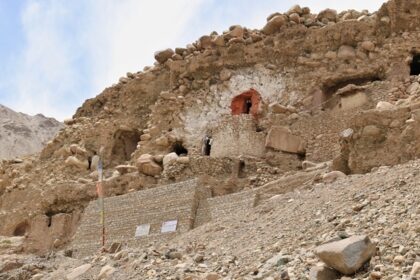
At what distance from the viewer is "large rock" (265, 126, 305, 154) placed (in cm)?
1708

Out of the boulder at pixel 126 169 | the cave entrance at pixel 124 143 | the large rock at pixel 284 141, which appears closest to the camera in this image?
the large rock at pixel 284 141

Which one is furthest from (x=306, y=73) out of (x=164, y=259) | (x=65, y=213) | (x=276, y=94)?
(x=164, y=259)

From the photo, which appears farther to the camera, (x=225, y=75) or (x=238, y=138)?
(x=225, y=75)

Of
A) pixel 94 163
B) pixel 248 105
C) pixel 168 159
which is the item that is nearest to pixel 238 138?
pixel 168 159

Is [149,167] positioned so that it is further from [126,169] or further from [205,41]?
[205,41]

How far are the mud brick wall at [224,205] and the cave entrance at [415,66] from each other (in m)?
9.18

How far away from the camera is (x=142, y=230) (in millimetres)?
14250

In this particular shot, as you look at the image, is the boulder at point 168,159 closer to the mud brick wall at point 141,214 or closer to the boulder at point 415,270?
the mud brick wall at point 141,214

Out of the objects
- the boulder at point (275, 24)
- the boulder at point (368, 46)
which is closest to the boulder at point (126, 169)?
the boulder at point (275, 24)

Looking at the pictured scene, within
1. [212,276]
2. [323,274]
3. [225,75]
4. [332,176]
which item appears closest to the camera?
[323,274]

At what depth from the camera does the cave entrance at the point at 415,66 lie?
20.0m

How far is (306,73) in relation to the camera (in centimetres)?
2139

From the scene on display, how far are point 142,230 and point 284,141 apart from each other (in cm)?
486

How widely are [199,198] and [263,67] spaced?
924cm
